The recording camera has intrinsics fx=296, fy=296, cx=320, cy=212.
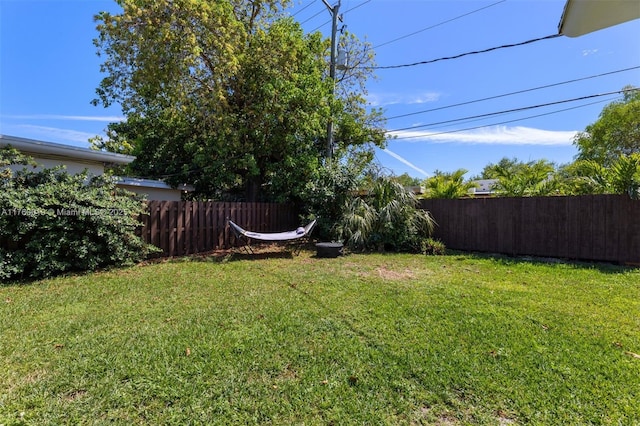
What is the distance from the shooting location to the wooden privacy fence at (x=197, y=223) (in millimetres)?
6730

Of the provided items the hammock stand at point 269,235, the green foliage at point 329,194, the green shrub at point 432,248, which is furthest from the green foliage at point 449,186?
the hammock stand at point 269,235

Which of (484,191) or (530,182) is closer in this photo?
(530,182)

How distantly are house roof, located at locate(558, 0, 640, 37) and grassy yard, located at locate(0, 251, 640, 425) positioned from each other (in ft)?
7.64

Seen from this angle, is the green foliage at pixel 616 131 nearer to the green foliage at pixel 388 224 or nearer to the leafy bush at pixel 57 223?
the green foliage at pixel 388 224

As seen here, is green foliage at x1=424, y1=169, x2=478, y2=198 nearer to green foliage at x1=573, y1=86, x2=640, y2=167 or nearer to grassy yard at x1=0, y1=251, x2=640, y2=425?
grassy yard at x1=0, y1=251, x2=640, y2=425

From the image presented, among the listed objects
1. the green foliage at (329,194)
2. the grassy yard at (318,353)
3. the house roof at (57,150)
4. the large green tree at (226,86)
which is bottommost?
the grassy yard at (318,353)

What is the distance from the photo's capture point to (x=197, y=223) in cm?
758

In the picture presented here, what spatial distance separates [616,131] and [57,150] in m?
29.3

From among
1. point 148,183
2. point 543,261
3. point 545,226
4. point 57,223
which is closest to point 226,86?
point 148,183

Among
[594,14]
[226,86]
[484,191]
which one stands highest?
[226,86]

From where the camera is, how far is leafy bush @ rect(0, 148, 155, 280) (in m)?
4.65

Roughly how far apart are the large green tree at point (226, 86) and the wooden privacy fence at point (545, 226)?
462 cm

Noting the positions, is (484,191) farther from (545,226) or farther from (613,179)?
(613,179)

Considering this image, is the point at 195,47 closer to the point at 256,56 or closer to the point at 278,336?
the point at 256,56
